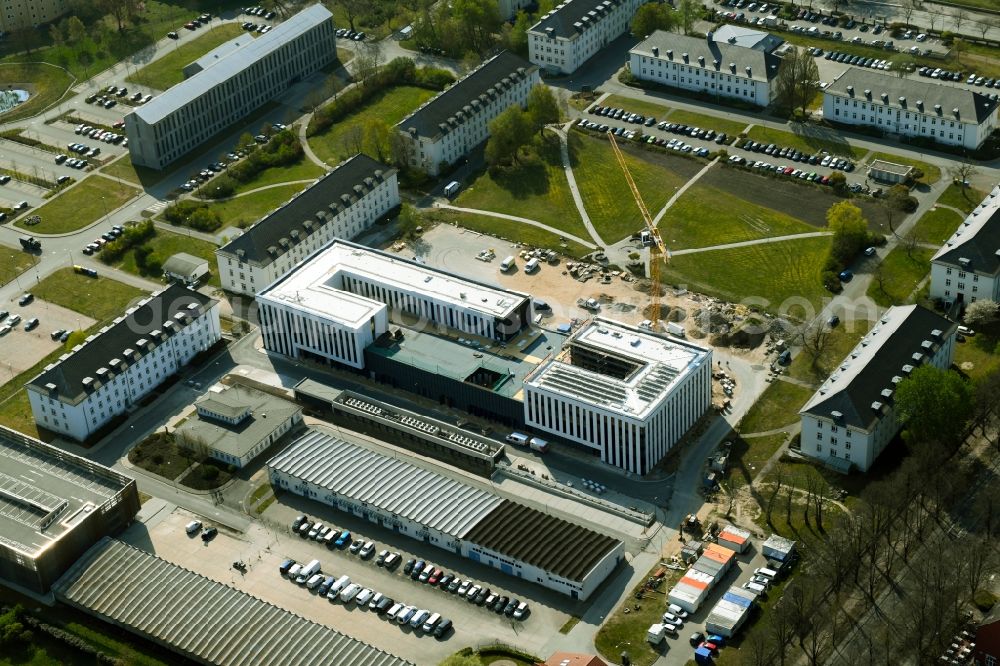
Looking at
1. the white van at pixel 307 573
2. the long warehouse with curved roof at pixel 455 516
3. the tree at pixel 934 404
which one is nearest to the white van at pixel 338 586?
the white van at pixel 307 573

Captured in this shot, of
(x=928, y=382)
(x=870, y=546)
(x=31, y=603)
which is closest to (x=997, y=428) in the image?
(x=928, y=382)

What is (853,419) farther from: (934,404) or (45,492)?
(45,492)

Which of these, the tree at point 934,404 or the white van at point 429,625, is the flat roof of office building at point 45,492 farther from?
the tree at point 934,404

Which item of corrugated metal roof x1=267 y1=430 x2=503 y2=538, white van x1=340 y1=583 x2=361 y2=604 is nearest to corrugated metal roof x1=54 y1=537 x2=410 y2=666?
white van x1=340 y1=583 x2=361 y2=604

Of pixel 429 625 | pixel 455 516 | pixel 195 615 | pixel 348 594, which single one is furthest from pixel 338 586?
pixel 455 516

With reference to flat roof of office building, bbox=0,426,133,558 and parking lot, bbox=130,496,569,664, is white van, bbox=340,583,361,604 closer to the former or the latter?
parking lot, bbox=130,496,569,664

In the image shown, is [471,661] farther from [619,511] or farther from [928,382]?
[928,382]
